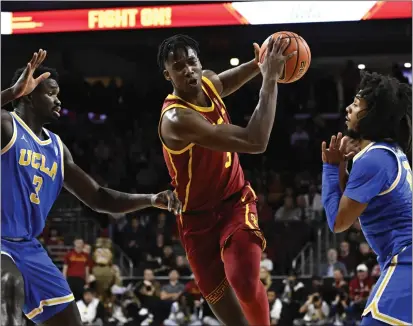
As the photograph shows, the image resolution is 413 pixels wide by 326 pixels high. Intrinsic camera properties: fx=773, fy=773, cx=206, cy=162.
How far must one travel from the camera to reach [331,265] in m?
11.3

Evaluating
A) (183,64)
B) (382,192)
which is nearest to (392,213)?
(382,192)

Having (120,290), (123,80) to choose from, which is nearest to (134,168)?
(123,80)

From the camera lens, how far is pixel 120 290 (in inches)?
444

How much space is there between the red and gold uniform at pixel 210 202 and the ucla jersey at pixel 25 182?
0.71 metres

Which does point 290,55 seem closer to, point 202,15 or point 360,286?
point 202,15

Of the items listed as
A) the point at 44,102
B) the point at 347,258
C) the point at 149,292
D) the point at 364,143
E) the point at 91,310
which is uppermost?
the point at 44,102

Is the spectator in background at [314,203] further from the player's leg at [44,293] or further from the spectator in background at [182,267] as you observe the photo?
the player's leg at [44,293]

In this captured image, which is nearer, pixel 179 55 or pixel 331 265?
pixel 179 55

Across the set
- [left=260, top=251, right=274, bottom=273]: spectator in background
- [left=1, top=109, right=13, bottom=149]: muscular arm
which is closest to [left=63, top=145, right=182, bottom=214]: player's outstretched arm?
[left=1, top=109, right=13, bottom=149]: muscular arm

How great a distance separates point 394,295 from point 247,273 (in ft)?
3.82

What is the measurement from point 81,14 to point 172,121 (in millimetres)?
7276

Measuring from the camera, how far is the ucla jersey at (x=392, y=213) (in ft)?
11.6

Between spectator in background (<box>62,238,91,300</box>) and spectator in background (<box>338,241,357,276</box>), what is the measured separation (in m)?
3.76

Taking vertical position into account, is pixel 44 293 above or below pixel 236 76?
below
